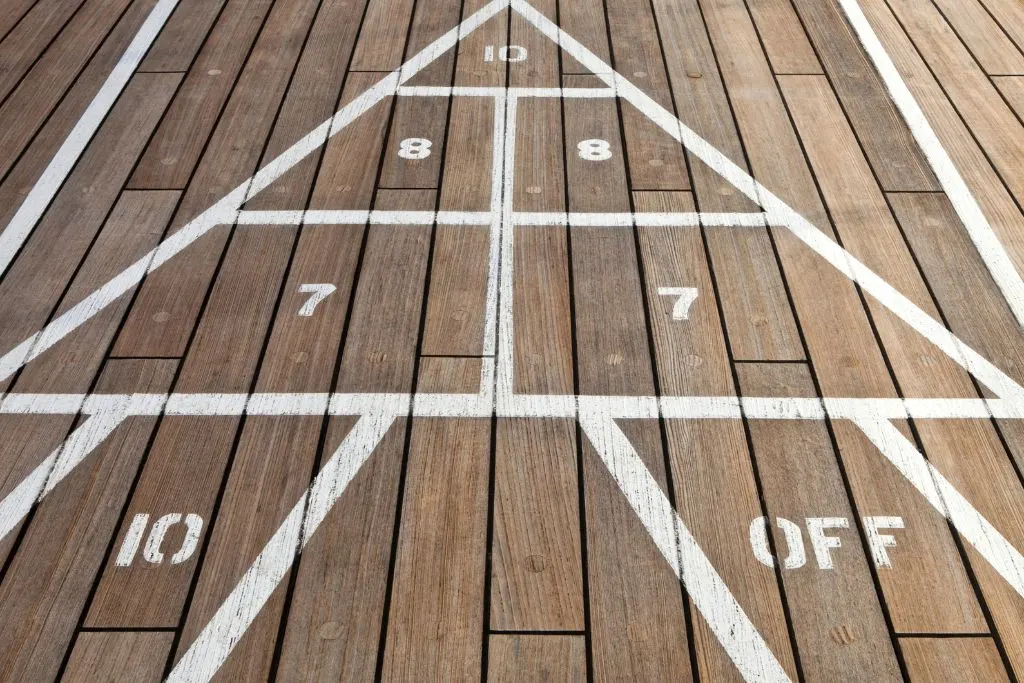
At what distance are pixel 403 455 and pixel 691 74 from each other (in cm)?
184

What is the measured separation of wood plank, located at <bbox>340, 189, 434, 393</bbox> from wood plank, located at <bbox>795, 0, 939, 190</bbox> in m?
1.35

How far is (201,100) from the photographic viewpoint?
3.16 metres

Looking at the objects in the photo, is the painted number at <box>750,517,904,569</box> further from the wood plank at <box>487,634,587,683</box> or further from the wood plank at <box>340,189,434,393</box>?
the wood plank at <box>340,189,434,393</box>

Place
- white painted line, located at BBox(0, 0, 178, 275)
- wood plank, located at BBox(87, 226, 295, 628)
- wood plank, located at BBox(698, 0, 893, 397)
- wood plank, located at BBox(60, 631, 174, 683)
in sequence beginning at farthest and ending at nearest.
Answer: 1. white painted line, located at BBox(0, 0, 178, 275)
2. wood plank, located at BBox(698, 0, 893, 397)
3. wood plank, located at BBox(87, 226, 295, 628)
4. wood plank, located at BBox(60, 631, 174, 683)

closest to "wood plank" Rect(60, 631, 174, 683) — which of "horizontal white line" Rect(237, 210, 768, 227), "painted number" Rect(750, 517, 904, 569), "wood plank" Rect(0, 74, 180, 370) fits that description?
"wood plank" Rect(0, 74, 180, 370)

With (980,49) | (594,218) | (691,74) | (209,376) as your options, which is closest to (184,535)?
(209,376)

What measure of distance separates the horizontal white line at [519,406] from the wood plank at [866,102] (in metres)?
0.87

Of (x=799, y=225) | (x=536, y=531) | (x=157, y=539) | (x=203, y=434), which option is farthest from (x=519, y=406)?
(x=799, y=225)

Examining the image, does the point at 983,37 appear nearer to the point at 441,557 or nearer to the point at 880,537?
the point at 880,537

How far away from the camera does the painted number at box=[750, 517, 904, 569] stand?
1.87 meters

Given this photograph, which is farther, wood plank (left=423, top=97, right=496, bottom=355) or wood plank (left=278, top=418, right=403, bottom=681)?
wood plank (left=423, top=97, right=496, bottom=355)

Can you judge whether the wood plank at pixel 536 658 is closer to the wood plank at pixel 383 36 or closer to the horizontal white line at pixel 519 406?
the horizontal white line at pixel 519 406

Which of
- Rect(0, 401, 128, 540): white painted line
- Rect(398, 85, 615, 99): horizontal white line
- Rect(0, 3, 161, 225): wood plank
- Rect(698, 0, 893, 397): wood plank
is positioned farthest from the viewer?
Rect(398, 85, 615, 99): horizontal white line

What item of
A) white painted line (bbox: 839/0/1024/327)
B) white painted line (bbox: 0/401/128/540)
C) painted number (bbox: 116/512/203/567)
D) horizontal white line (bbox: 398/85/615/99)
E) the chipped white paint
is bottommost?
the chipped white paint
